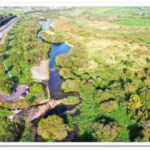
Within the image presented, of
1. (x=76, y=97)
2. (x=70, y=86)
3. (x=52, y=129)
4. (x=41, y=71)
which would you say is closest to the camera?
(x=52, y=129)

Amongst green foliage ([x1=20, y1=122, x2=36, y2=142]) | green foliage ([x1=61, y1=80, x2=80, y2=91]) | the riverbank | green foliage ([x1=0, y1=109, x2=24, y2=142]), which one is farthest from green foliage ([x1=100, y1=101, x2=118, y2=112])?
the riverbank

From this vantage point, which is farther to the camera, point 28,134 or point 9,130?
point 28,134

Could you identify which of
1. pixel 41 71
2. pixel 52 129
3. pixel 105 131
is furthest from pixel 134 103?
pixel 41 71

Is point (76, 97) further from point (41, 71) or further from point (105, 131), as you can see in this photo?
point (41, 71)

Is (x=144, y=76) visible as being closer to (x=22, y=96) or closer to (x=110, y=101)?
(x=110, y=101)

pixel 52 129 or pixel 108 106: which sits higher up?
pixel 108 106

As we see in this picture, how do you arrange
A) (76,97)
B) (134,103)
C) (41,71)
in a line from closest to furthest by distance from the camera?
(134,103) → (76,97) → (41,71)

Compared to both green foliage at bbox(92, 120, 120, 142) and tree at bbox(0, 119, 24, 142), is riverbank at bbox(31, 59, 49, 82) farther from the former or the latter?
→ green foliage at bbox(92, 120, 120, 142)

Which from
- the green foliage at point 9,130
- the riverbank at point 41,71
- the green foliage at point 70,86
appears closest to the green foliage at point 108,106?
the green foliage at point 70,86
